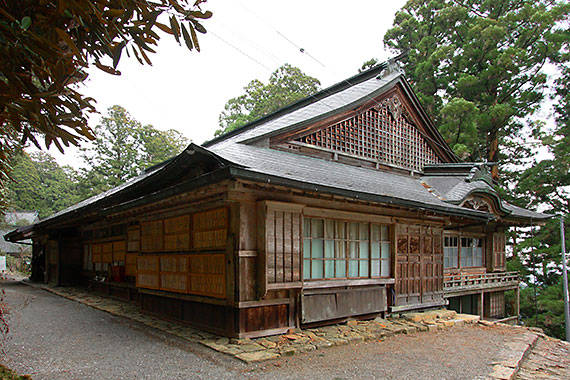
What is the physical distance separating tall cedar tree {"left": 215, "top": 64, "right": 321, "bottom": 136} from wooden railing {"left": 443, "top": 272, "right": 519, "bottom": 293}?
80.0 ft

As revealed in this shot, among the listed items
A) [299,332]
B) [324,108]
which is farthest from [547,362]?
[324,108]

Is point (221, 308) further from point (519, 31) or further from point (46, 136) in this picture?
point (519, 31)

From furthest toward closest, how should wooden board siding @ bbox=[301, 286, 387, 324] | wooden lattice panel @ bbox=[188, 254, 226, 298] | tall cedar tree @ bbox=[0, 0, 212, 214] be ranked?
wooden board siding @ bbox=[301, 286, 387, 324], wooden lattice panel @ bbox=[188, 254, 226, 298], tall cedar tree @ bbox=[0, 0, 212, 214]

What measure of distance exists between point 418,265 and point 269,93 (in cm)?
2922

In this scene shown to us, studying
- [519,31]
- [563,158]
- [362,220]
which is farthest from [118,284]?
[519,31]

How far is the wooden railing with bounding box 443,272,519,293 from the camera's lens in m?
13.1

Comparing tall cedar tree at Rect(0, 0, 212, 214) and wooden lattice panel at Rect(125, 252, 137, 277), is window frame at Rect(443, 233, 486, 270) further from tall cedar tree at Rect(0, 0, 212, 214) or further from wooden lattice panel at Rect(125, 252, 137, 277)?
tall cedar tree at Rect(0, 0, 212, 214)

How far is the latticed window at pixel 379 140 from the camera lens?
1128cm

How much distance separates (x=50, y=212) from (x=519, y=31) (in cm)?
4422

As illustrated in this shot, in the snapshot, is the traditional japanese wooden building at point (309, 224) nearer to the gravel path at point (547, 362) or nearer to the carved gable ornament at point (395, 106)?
the carved gable ornament at point (395, 106)

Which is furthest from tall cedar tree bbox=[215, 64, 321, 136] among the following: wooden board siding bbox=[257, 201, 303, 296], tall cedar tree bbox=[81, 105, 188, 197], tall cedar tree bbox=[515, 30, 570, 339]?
wooden board siding bbox=[257, 201, 303, 296]

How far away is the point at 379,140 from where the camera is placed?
41.5 ft

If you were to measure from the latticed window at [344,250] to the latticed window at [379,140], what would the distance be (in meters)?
2.84

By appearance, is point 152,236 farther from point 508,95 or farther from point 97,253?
point 508,95
